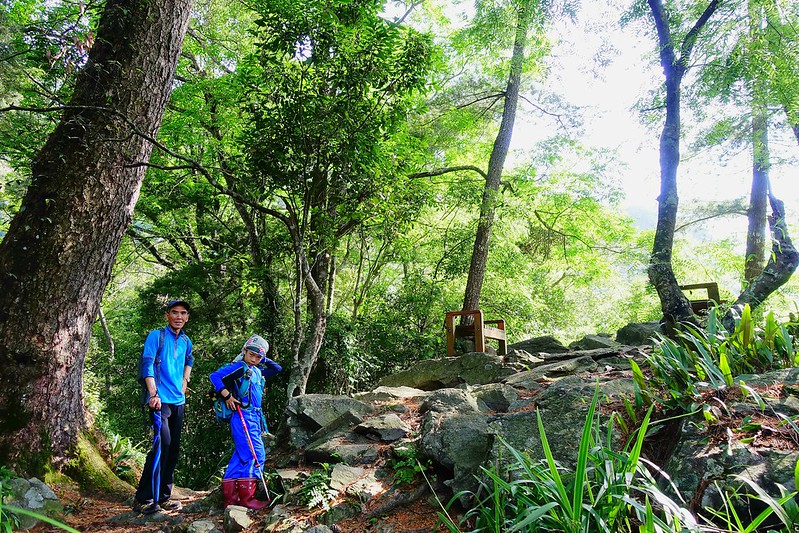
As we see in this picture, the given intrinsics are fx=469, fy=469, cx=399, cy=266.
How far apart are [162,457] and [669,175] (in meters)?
6.01

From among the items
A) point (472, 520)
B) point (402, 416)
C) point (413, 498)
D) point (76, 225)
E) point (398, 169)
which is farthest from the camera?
point (398, 169)

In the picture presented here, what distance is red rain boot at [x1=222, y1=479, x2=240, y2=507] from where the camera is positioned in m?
3.92

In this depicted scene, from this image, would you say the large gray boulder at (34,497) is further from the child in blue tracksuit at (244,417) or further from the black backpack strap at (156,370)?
the child in blue tracksuit at (244,417)

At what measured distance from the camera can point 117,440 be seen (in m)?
5.52

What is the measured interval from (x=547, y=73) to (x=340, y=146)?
22.4ft

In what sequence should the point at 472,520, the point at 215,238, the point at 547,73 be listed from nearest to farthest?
the point at 472,520 < the point at 547,73 < the point at 215,238

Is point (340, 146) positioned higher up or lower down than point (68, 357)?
higher up

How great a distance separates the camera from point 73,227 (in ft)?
14.1

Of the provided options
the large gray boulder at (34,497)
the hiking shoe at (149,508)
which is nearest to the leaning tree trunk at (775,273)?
the hiking shoe at (149,508)

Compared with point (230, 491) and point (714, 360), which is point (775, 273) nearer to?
point (714, 360)

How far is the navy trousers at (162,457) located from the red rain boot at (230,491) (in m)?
0.59

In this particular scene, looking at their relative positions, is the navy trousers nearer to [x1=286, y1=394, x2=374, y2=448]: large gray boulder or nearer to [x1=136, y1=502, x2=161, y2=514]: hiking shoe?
[x1=136, y1=502, x2=161, y2=514]: hiking shoe

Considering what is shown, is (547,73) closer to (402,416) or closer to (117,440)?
(402,416)

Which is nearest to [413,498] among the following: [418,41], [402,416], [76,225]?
[402,416]
